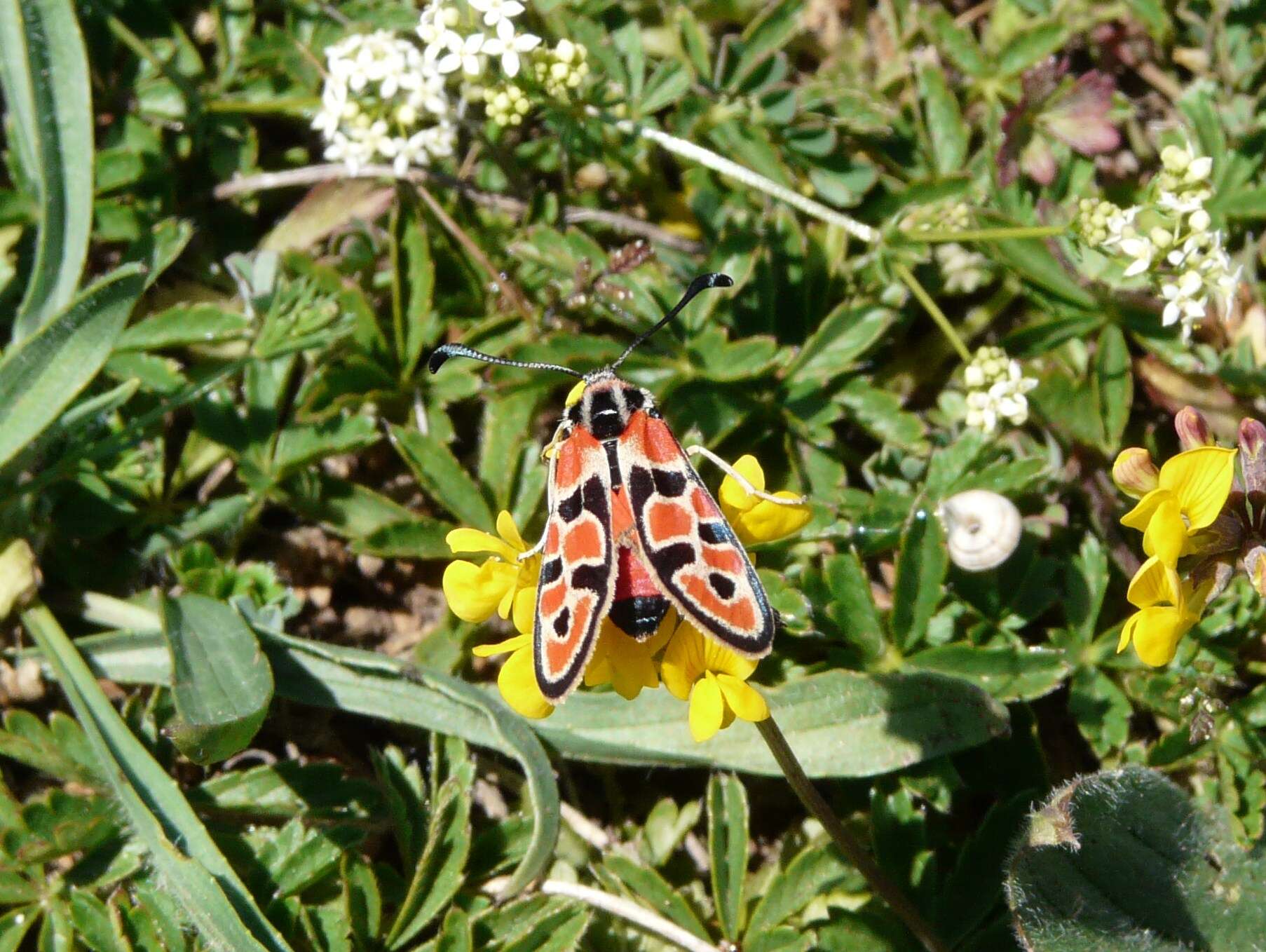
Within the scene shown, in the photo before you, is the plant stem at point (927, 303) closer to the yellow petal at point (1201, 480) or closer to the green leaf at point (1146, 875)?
the yellow petal at point (1201, 480)

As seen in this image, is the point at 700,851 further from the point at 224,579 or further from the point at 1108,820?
the point at 224,579

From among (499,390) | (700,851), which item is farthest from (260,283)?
(700,851)

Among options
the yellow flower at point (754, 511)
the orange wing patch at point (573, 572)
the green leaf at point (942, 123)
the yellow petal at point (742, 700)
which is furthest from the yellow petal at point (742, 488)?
the green leaf at point (942, 123)

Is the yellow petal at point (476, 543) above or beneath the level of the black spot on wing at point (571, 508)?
beneath

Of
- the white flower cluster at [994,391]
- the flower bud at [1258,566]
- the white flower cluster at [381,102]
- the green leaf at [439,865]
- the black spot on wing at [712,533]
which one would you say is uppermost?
the white flower cluster at [381,102]

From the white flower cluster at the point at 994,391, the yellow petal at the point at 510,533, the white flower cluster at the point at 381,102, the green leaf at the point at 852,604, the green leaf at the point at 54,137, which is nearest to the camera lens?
the yellow petal at the point at 510,533

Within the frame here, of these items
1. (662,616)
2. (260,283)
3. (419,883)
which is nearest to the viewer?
(662,616)
